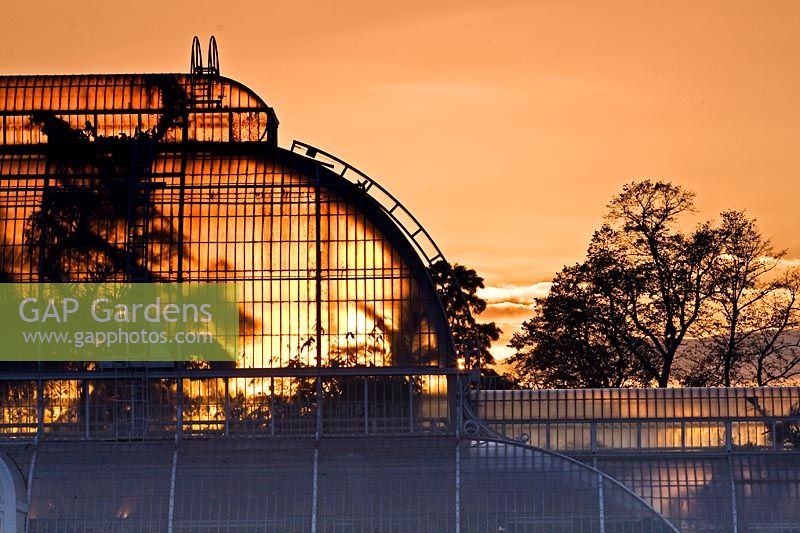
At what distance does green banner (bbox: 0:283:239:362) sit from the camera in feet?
240

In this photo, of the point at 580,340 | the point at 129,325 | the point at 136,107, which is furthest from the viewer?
the point at 580,340

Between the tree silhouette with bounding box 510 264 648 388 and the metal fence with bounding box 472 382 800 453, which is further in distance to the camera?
the tree silhouette with bounding box 510 264 648 388

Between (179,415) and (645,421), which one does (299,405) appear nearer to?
(179,415)

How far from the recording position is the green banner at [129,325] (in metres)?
73.1

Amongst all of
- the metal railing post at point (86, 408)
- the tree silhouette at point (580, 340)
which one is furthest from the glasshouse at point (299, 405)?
the tree silhouette at point (580, 340)

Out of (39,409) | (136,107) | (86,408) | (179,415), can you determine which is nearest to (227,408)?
(179,415)

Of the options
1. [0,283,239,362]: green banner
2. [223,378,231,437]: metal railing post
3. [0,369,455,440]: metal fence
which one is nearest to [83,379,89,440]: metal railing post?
[0,369,455,440]: metal fence

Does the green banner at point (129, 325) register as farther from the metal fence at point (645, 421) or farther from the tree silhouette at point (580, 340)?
the tree silhouette at point (580, 340)

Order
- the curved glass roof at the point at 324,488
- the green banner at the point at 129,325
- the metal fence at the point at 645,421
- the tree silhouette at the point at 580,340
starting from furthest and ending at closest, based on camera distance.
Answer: the tree silhouette at the point at 580,340 → the metal fence at the point at 645,421 → the green banner at the point at 129,325 → the curved glass roof at the point at 324,488

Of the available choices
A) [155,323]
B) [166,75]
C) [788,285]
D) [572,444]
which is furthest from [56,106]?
[788,285]

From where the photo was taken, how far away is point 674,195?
94.5 meters

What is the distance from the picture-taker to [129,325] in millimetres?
73375

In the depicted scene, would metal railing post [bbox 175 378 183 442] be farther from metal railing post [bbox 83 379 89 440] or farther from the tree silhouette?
the tree silhouette

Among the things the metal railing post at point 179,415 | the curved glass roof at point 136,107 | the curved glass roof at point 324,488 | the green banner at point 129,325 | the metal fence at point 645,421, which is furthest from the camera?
the curved glass roof at point 136,107
